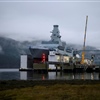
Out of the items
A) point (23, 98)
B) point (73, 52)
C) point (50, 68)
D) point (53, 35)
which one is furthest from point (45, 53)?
point (23, 98)

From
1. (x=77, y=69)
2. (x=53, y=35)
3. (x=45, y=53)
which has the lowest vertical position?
(x=77, y=69)

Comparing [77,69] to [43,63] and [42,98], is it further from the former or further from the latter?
[42,98]

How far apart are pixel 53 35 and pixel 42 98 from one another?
132758mm

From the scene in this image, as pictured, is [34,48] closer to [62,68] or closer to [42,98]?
[62,68]

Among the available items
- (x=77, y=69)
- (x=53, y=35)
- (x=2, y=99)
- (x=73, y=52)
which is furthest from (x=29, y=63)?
(x=2, y=99)

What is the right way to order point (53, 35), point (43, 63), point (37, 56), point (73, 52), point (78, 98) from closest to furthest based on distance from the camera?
point (78, 98) < point (43, 63) < point (37, 56) < point (53, 35) < point (73, 52)

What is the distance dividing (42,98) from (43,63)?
8602cm

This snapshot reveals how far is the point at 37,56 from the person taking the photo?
378 feet

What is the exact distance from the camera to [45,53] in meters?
116

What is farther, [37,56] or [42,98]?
[37,56]

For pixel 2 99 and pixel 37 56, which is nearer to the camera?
pixel 2 99

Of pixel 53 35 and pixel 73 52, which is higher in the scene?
pixel 53 35

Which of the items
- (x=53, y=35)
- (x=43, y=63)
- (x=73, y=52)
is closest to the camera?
(x=43, y=63)

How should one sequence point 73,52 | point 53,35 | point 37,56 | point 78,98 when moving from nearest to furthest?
point 78,98
point 37,56
point 53,35
point 73,52
